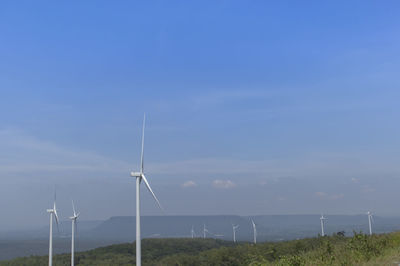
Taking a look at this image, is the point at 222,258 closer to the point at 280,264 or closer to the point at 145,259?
the point at 145,259

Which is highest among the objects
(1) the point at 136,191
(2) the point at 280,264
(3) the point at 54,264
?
(1) the point at 136,191

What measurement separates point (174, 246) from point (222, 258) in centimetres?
7774

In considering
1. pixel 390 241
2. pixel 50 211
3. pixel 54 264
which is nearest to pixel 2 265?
pixel 54 264

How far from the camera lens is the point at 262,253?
212ft

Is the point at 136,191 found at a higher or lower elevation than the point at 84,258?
higher

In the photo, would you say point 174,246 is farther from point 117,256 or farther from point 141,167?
point 141,167

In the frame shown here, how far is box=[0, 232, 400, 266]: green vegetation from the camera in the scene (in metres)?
21.9

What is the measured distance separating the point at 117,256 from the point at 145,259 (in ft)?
30.6

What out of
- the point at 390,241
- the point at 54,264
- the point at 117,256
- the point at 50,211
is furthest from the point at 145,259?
the point at 390,241

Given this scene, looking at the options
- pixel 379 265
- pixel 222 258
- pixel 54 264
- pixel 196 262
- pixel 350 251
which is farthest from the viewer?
pixel 54 264

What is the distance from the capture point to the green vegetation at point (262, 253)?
21.9 metres

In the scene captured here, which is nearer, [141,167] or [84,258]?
[141,167]

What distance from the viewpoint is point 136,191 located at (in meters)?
34.3

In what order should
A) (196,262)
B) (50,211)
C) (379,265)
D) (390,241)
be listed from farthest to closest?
1. (196,262)
2. (50,211)
3. (390,241)
4. (379,265)
